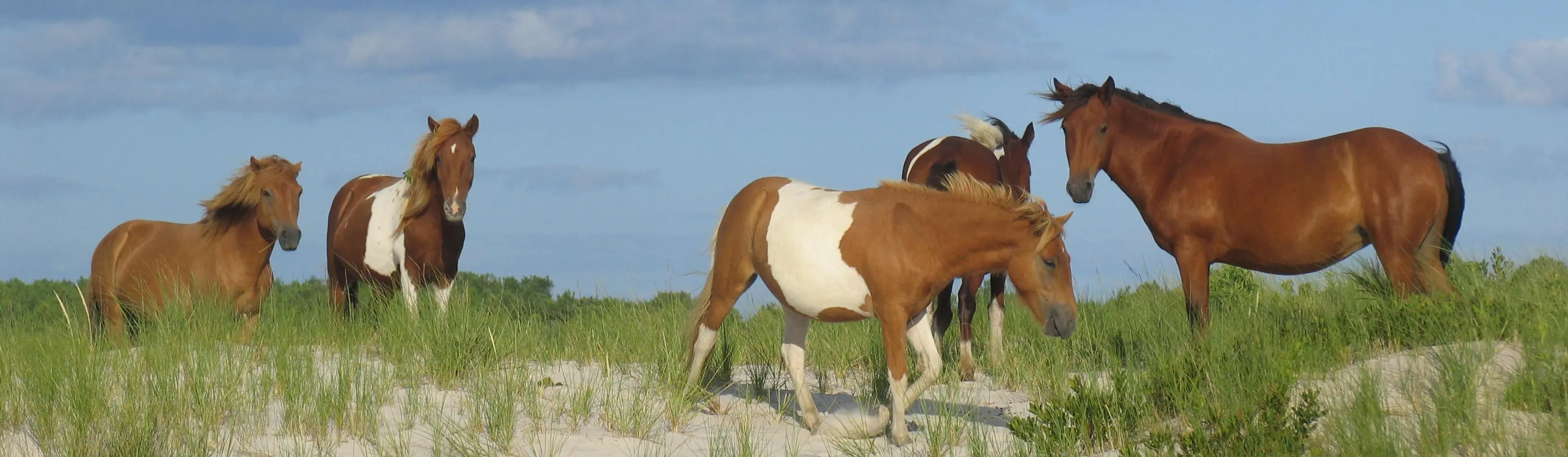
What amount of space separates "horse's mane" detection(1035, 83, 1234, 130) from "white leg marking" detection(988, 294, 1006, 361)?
1.32 m

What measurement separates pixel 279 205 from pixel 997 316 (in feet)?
17.2

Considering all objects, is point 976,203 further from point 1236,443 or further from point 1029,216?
point 1236,443

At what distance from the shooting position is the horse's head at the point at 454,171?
29.4ft

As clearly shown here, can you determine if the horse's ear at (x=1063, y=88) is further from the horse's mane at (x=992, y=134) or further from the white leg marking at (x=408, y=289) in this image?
the white leg marking at (x=408, y=289)

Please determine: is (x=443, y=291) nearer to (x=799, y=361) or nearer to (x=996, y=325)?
(x=799, y=361)

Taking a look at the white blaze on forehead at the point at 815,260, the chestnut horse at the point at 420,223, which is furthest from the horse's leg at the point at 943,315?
the chestnut horse at the point at 420,223

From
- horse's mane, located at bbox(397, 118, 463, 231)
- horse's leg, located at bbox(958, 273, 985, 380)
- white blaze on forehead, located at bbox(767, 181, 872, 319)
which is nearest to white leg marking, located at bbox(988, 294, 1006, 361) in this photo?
horse's leg, located at bbox(958, 273, 985, 380)

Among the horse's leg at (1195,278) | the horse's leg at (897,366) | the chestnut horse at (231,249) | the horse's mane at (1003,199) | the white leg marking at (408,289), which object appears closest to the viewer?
the horse's mane at (1003,199)

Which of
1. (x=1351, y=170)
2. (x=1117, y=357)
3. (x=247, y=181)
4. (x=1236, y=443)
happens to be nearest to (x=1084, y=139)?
(x=1351, y=170)

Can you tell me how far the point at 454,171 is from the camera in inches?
354

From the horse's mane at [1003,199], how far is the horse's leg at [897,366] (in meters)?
0.67

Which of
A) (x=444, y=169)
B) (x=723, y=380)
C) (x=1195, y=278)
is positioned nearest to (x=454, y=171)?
(x=444, y=169)

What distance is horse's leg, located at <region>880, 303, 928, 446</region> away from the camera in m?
6.41

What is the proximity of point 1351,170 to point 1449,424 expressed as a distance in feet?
9.35
